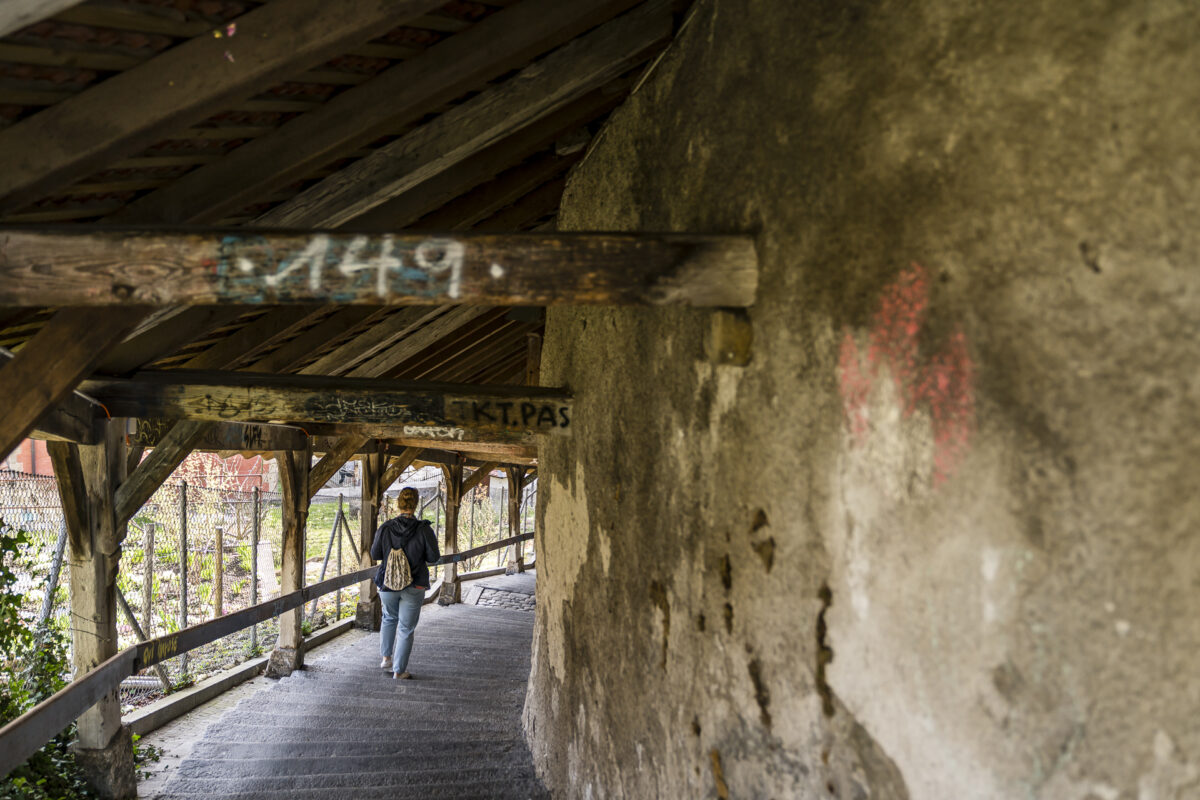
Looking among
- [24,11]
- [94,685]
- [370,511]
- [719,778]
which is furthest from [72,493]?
[370,511]

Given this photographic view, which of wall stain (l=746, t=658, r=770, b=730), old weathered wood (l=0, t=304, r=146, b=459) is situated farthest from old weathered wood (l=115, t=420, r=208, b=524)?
wall stain (l=746, t=658, r=770, b=730)

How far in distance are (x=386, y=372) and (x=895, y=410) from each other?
6564 mm

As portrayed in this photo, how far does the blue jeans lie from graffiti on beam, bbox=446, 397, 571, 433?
260 cm

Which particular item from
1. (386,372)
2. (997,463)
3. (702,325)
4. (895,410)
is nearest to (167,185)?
(702,325)

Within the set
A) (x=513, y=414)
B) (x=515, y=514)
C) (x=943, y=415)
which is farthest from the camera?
(x=515, y=514)

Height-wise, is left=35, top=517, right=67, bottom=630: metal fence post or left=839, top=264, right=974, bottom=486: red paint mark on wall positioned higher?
left=839, top=264, right=974, bottom=486: red paint mark on wall

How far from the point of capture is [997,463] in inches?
58.0

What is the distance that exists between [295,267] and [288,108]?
2.43ft

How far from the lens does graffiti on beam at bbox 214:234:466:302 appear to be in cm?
225

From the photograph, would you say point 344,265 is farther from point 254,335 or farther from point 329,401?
point 254,335

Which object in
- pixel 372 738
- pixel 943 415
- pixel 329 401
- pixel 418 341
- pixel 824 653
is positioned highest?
pixel 418 341

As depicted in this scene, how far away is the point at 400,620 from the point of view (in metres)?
7.02

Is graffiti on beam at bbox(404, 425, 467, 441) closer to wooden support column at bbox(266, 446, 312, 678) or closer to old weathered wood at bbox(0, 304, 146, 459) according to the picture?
old weathered wood at bbox(0, 304, 146, 459)

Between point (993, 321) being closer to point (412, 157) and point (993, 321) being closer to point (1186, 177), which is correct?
point (1186, 177)
